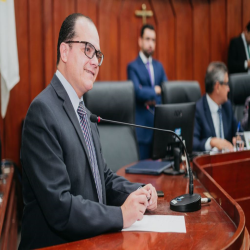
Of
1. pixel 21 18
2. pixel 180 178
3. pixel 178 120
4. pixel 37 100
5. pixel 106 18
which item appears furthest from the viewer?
pixel 106 18

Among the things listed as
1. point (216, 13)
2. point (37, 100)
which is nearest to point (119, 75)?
point (216, 13)

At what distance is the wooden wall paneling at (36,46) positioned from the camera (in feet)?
11.7

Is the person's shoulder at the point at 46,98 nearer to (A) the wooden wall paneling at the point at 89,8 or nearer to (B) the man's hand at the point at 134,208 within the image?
(B) the man's hand at the point at 134,208

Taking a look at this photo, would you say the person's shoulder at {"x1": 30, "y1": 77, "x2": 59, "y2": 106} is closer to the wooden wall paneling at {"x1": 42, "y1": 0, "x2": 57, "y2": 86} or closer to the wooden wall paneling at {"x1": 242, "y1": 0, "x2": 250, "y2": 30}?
the wooden wall paneling at {"x1": 42, "y1": 0, "x2": 57, "y2": 86}

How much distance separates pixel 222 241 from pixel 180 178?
2.71ft

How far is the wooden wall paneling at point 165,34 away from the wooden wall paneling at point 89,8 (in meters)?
0.79

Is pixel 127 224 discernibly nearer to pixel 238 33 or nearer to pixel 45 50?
pixel 45 50

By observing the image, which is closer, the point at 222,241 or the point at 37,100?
the point at 222,241

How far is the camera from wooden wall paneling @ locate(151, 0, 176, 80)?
4.41 m

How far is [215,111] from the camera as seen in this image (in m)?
2.96

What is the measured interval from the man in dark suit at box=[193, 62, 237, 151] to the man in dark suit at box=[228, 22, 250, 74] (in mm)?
1299

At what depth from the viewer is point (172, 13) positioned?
4484 millimetres

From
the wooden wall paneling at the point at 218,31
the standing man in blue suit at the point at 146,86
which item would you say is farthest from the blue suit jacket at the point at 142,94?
the wooden wall paneling at the point at 218,31

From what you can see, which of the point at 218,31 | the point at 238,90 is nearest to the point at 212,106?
the point at 238,90
